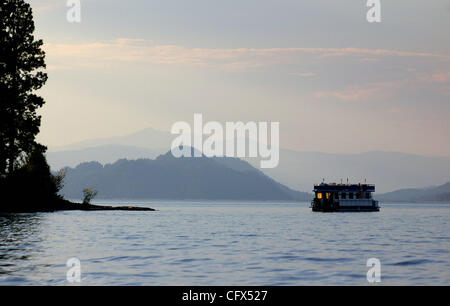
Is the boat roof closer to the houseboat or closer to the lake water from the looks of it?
the houseboat

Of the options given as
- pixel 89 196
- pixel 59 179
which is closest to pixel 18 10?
pixel 59 179

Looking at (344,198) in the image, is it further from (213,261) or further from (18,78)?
(213,261)

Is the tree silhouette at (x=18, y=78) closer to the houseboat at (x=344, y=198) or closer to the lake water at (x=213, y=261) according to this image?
the lake water at (x=213, y=261)

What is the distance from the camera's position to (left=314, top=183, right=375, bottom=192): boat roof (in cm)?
13900

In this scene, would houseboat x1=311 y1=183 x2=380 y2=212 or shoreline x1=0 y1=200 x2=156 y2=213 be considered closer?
shoreline x1=0 y1=200 x2=156 y2=213

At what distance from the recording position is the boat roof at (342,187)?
139 m

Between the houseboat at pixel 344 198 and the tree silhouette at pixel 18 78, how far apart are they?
241 ft

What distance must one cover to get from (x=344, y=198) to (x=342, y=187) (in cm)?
260

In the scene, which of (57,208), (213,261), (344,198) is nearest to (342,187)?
(344,198)

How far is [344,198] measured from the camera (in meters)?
140

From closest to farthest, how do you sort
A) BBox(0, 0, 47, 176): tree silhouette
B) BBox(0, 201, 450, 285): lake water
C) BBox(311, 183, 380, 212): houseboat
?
BBox(0, 201, 450, 285): lake water → BBox(0, 0, 47, 176): tree silhouette → BBox(311, 183, 380, 212): houseboat

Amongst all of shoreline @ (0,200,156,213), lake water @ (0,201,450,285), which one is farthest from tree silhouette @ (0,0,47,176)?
lake water @ (0,201,450,285)
